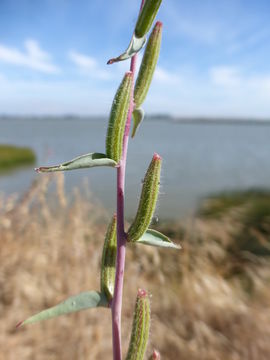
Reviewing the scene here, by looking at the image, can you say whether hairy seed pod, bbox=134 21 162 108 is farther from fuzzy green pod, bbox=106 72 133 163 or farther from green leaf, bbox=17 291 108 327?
green leaf, bbox=17 291 108 327

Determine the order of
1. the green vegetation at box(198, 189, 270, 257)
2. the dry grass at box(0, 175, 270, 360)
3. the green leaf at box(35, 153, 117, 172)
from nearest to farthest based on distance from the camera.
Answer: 1. the green leaf at box(35, 153, 117, 172)
2. the dry grass at box(0, 175, 270, 360)
3. the green vegetation at box(198, 189, 270, 257)

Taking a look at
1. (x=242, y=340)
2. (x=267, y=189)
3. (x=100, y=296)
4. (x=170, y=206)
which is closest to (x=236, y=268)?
(x=242, y=340)

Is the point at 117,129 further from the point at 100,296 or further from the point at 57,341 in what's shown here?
the point at 57,341

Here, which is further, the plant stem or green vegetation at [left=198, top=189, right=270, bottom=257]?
green vegetation at [left=198, top=189, right=270, bottom=257]

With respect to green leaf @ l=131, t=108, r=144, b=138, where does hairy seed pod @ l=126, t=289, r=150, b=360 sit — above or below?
below

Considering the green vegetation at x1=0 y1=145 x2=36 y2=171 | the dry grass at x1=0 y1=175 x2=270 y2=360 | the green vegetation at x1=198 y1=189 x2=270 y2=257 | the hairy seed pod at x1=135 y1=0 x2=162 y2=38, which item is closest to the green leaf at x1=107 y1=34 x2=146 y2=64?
the hairy seed pod at x1=135 y1=0 x2=162 y2=38

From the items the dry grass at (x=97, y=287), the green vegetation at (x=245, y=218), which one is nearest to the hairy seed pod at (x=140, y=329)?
the dry grass at (x=97, y=287)
